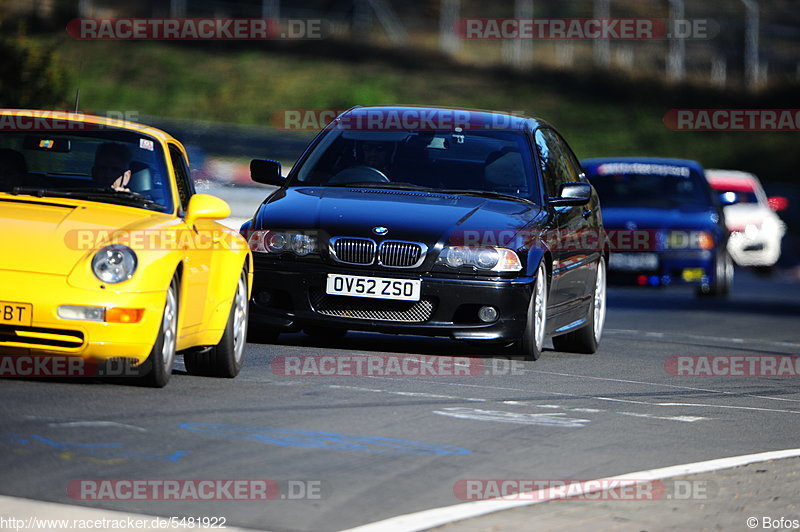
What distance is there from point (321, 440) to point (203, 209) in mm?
2059

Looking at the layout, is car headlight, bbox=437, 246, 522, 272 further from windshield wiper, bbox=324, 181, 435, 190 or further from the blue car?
the blue car

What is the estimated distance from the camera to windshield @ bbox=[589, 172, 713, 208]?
22.2 m

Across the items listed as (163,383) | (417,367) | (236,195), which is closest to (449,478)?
(163,383)

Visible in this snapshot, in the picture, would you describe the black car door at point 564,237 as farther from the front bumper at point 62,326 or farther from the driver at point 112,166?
the front bumper at point 62,326

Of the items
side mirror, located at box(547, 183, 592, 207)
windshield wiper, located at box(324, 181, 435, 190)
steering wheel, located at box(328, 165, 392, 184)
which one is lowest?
side mirror, located at box(547, 183, 592, 207)

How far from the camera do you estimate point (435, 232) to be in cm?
1112

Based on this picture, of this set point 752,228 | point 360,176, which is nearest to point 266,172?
point 360,176

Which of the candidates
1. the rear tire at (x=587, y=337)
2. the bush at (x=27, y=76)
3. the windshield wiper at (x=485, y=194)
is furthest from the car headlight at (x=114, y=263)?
the bush at (x=27, y=76)

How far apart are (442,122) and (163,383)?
430cm

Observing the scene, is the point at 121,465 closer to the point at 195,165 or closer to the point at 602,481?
the point at 602,481

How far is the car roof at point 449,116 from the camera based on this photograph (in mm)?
12703

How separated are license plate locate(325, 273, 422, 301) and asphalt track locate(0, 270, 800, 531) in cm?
49

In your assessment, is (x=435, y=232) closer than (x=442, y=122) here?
Yes

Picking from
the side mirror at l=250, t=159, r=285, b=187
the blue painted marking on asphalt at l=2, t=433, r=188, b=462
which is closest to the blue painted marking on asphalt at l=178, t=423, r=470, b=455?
the blue painted marking on asphalt at l=2, t=433, r=188, b=462
